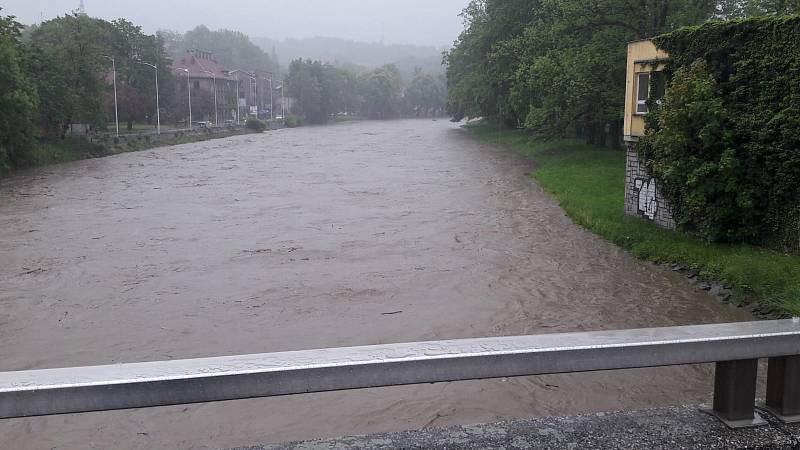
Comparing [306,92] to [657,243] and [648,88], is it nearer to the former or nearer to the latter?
[648,88]

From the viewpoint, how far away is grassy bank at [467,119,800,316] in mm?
12898

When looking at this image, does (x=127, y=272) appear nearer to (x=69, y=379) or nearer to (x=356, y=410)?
(x=356, y=410)

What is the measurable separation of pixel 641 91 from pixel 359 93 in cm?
14047

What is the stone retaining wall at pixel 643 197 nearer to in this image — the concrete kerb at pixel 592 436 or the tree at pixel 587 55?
the tree at pixel 587 55

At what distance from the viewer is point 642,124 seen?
20.0 meters

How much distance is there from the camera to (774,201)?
15.0 metres

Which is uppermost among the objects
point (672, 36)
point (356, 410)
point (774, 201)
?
point (672, 36)

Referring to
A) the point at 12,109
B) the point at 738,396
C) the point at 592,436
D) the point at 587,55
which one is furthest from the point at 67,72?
the point at 738,396

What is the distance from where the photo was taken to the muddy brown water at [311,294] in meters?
8.45

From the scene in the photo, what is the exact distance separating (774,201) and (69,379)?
49.1 ft


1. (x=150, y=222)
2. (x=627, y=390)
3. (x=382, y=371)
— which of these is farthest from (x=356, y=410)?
(x=150, y=222)

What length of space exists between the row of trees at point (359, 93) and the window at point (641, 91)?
10699 centimetres

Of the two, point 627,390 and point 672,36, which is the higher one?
point 672,36

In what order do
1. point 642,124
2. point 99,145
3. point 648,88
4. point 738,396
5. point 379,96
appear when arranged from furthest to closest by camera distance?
point 379,96 → point 99,145 → point 642,124 → point 648,88 → point 738,396
